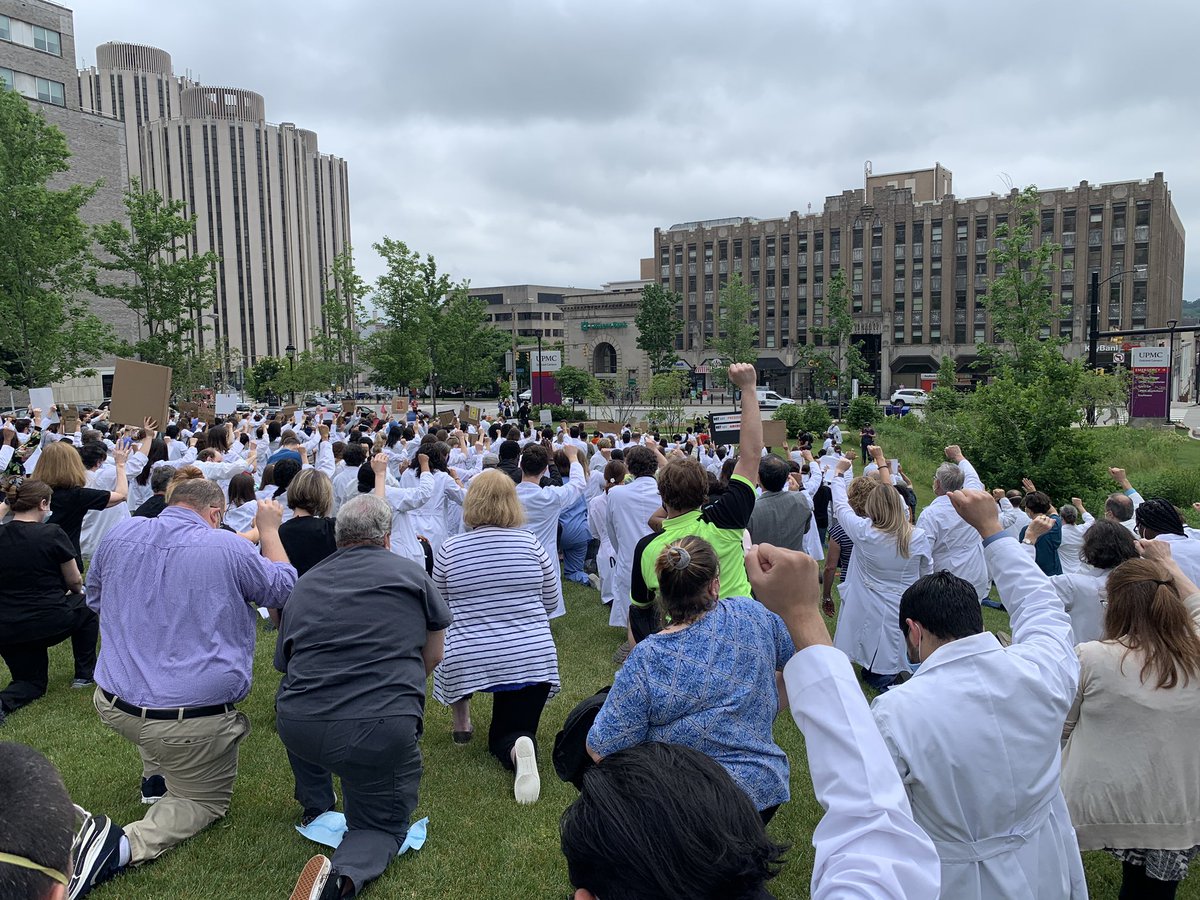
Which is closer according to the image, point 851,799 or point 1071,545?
point 851,799

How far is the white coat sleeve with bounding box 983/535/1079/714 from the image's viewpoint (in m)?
2.61

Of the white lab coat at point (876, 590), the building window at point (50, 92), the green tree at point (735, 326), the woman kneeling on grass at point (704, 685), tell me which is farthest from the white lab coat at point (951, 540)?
the building window at point (50, 92)

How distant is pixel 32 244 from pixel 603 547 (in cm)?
2229

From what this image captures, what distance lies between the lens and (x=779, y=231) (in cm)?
8600

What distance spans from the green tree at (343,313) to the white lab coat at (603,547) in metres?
29.8

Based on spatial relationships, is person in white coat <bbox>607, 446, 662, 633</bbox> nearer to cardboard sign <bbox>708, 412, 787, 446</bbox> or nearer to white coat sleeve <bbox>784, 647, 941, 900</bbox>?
cardboard sign <bbox>708, 412, 787, 446</bbox>

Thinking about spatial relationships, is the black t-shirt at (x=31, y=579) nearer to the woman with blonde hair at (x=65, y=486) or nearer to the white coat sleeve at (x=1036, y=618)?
the woman with blonde hair at (x=65, y=486)

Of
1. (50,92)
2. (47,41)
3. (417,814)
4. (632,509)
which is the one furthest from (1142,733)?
(47,41)

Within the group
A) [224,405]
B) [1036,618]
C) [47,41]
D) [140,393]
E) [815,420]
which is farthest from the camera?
[47,41]

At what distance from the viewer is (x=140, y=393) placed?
36.0 ft

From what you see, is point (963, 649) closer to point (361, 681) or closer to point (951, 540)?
point (361, 681)

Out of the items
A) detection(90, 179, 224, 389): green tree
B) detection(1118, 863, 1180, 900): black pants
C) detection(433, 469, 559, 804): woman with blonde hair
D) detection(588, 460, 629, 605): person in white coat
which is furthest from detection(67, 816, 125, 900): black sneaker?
detection(90, 179, 224, 389): green tree

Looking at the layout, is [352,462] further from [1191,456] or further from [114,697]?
[1191,456]

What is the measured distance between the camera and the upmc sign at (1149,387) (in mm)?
33250
